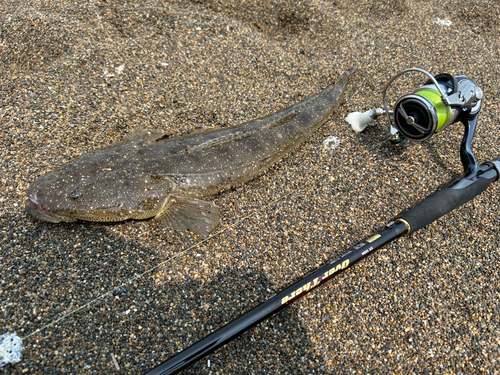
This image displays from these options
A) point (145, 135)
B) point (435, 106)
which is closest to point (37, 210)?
point (145, 135)

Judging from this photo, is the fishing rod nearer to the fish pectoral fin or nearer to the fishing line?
the fishing line

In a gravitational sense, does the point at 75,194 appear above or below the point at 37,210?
above

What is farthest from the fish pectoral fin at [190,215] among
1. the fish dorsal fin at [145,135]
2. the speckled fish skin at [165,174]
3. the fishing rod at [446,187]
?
the fishing rod at [446,187]

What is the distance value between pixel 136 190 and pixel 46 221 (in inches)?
32.8

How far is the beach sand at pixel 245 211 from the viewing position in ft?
8.18

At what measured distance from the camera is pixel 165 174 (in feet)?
10.6

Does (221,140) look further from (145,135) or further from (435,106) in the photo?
(435,106)

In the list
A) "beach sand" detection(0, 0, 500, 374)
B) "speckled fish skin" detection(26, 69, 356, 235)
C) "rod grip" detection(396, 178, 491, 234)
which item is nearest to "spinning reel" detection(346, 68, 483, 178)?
"rod grip" detection(396, 178, 491, 234)

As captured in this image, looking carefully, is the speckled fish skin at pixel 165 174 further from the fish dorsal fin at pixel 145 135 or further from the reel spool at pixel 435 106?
the reel spool at pixel 435 106

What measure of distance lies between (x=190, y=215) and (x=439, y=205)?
8.01 feet

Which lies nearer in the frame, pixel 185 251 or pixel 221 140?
pixel 185 251

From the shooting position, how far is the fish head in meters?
2.88

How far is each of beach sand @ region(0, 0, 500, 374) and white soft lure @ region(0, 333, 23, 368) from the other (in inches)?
2.1

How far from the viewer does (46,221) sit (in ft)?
9.47
